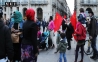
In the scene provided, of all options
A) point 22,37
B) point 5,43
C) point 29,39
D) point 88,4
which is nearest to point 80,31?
point 22,37

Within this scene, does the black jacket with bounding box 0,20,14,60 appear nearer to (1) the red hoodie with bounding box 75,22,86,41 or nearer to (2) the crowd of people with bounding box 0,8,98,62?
(2) the crowd of people with bounding box 0,8,98,62

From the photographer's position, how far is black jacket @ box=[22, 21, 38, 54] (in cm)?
586

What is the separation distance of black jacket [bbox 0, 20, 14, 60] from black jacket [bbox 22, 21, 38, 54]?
0.95 meters

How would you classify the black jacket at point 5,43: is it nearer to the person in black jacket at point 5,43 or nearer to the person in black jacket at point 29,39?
the person in black jacket at point 5,43

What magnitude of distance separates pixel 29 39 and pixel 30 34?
0.13m

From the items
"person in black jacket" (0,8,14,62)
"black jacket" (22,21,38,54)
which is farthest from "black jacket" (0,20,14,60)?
"black jacket" (22,21,38,54)

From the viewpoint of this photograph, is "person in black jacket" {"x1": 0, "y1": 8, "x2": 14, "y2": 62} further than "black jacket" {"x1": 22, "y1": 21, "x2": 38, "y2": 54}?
No

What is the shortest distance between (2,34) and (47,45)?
29.2ft

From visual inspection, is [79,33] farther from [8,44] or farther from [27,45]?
[8,44]

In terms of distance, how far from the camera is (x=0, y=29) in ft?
16.4

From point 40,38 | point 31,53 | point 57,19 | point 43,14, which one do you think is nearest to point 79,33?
point 31,53

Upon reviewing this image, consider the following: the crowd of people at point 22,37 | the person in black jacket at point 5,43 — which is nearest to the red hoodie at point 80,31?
the crowd of people at point 22,37

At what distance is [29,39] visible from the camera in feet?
19.7

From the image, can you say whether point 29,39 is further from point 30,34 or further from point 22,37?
point 22,37
